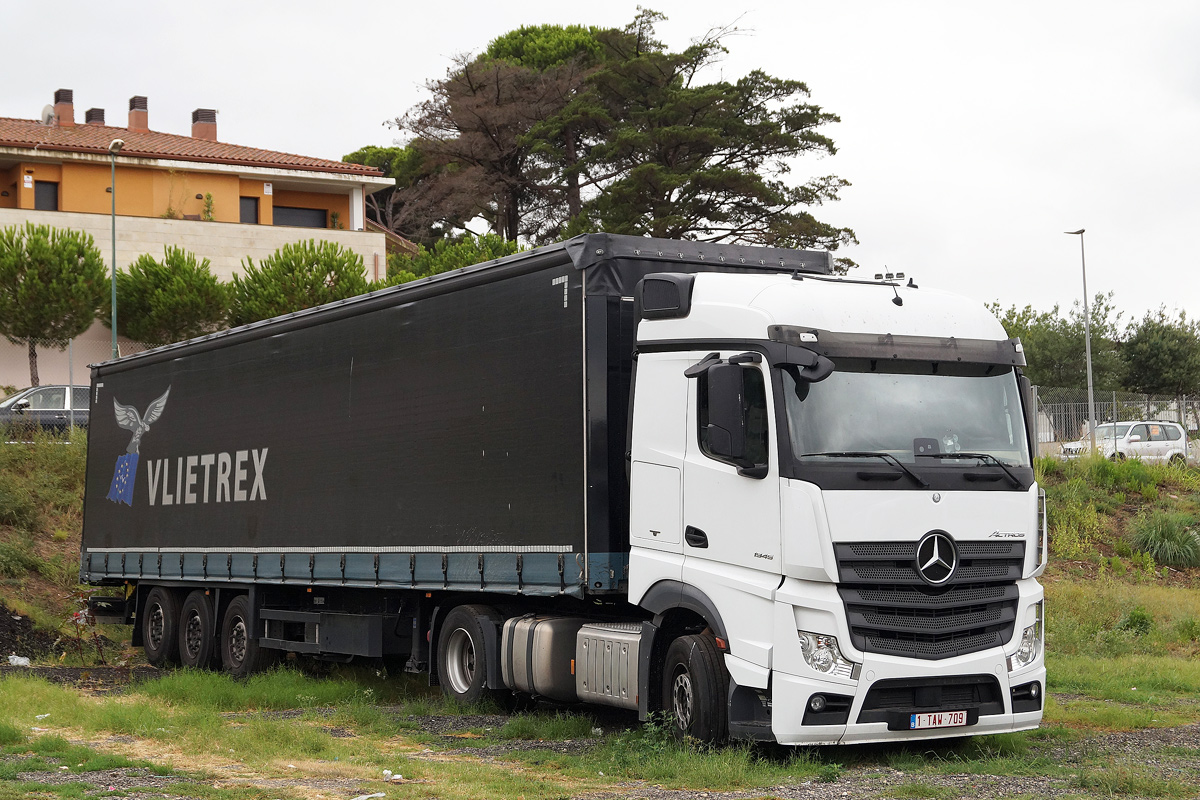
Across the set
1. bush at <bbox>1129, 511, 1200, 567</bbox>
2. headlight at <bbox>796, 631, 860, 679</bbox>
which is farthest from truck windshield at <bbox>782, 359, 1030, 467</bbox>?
bush at <bbox>1129, 511, 1200, 567</bbox>

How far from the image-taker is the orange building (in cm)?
4081

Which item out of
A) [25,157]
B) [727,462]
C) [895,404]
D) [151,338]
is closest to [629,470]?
[727,462]

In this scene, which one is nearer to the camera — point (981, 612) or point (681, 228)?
point (981, 612)

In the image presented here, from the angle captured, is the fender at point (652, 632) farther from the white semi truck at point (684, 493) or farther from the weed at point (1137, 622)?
the weed at point (1137, 622)

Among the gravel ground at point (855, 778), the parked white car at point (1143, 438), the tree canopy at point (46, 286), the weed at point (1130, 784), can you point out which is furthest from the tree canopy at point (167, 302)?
the weed at point (1130, 784)

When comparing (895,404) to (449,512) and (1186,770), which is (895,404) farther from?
(449,512)

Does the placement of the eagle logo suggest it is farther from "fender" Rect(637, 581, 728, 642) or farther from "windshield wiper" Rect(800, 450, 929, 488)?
"windshield wiper" Rect(800, 450, 929, 488)

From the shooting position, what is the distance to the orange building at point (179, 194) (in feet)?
134

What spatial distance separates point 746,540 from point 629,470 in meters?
1.46

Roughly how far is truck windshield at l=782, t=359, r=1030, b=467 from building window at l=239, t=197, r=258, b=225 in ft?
130

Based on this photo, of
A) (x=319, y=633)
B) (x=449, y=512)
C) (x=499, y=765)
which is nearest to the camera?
(x=499, y=765)

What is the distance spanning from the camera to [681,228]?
1631 inches

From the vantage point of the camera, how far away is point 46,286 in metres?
34.6

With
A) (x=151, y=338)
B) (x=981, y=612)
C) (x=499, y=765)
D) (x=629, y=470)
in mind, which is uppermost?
(x=151, y=338)
